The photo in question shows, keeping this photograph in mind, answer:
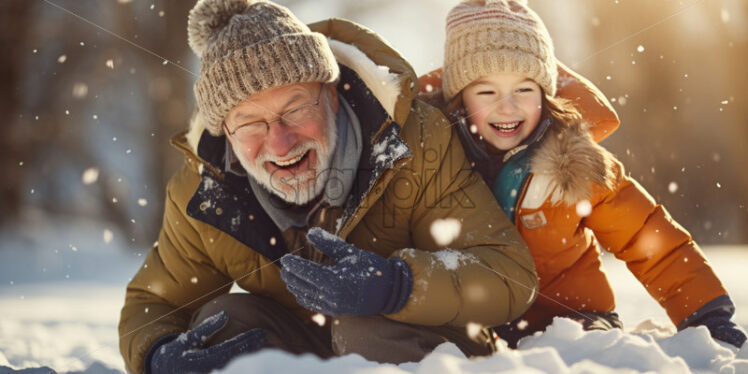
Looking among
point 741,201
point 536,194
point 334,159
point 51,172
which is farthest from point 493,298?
point 741,201

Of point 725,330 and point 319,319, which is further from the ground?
point 725,330

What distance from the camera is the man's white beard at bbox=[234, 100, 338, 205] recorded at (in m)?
1.95

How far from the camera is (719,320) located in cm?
198

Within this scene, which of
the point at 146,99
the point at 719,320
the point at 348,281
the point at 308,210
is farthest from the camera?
the point at 146,99

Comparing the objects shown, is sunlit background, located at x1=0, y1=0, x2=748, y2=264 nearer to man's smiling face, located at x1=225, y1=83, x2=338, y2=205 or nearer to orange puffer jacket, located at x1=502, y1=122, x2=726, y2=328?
orange puffer jacket, located at x1=502, y1=122, x2=726, y2=328

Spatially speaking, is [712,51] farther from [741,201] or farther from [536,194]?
[536,194]

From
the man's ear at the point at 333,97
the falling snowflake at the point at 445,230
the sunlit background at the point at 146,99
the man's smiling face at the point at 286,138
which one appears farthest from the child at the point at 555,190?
the sunlit background at the point at 146,99

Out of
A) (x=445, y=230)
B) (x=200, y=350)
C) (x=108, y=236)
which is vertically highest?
(x=445, y=230)

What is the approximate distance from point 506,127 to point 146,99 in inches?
193

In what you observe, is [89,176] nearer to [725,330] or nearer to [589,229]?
[589,229]

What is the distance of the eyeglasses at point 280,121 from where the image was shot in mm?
1921

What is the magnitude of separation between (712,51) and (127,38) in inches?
240

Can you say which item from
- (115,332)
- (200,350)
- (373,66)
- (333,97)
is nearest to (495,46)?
(373,66)

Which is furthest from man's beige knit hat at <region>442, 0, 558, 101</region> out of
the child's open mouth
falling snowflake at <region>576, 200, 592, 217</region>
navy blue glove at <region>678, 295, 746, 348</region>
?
navy blue glove at <region>678, 295, 746, 348</region>
